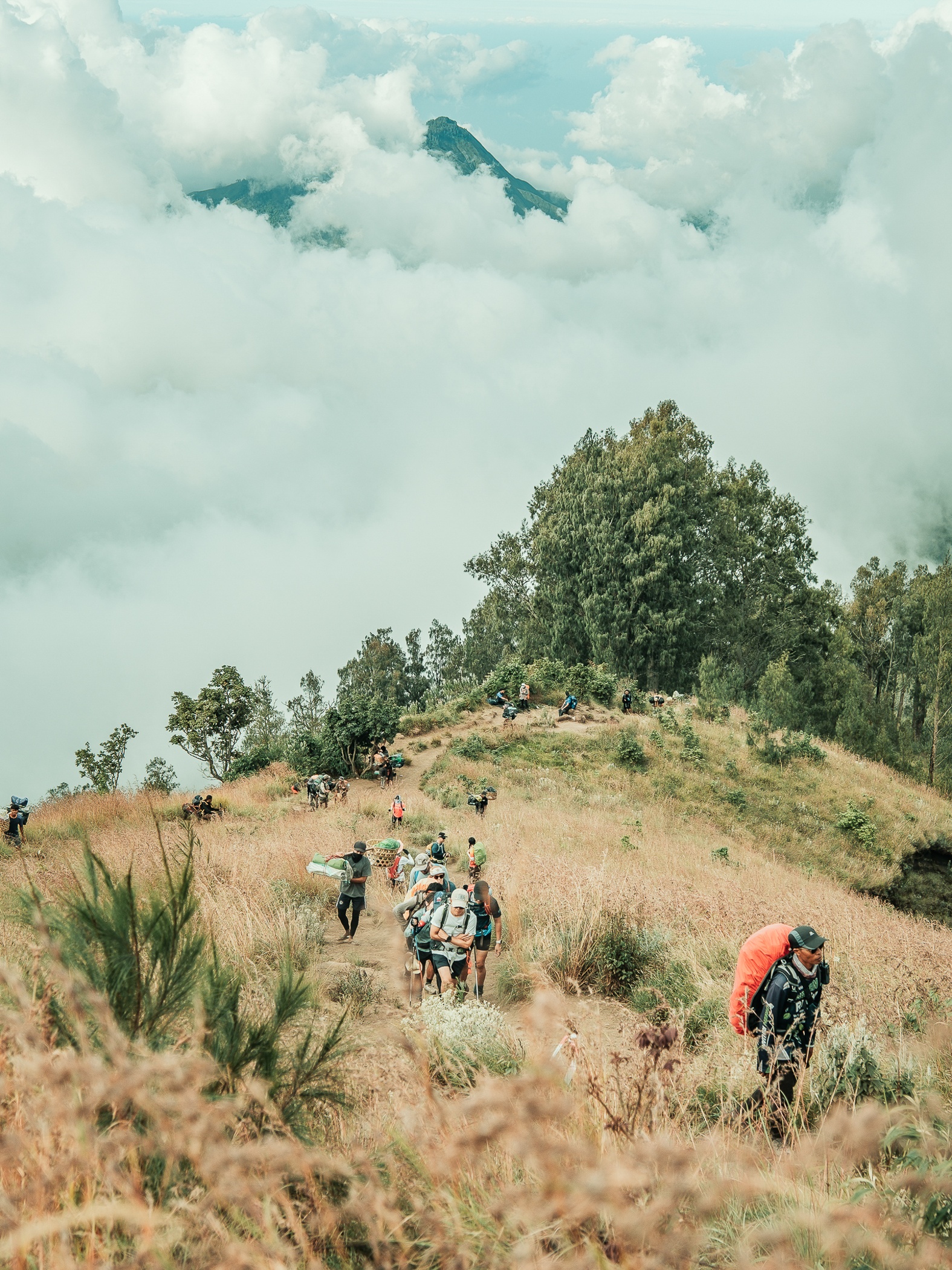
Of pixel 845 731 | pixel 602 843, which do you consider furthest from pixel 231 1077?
pixel 845 731

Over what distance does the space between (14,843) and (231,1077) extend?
14480 millimetres

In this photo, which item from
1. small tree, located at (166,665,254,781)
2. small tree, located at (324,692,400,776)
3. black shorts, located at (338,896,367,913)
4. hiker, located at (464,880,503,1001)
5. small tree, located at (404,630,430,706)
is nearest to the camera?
hiker, located at (464,880,503,1001)

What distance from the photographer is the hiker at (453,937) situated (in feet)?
25.5

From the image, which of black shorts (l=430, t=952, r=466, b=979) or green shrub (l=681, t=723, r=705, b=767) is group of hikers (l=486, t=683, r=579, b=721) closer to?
green shrub (l=681, t=723, r=705, b=767)

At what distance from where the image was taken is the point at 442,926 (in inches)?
311

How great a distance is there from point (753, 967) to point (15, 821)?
49.2ft

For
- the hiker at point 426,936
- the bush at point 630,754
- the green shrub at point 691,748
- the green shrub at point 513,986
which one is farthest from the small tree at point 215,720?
the green shrub at point 513,986

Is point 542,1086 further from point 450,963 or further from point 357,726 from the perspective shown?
point 357,726

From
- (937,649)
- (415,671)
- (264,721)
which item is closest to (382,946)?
(937,649)

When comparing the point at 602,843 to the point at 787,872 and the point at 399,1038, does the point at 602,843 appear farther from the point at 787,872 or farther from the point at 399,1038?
the point at 399,1038

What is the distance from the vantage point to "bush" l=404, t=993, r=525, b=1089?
15.3ft

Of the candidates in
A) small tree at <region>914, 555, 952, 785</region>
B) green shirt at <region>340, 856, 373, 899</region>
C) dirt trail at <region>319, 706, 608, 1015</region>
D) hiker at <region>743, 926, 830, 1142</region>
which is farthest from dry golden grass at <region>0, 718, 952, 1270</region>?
small tree at <region>914, 555, 952, 785</region>

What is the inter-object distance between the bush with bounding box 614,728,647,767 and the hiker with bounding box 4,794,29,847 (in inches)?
707

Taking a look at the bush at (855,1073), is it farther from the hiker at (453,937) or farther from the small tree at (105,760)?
the small tree at (105,760)
